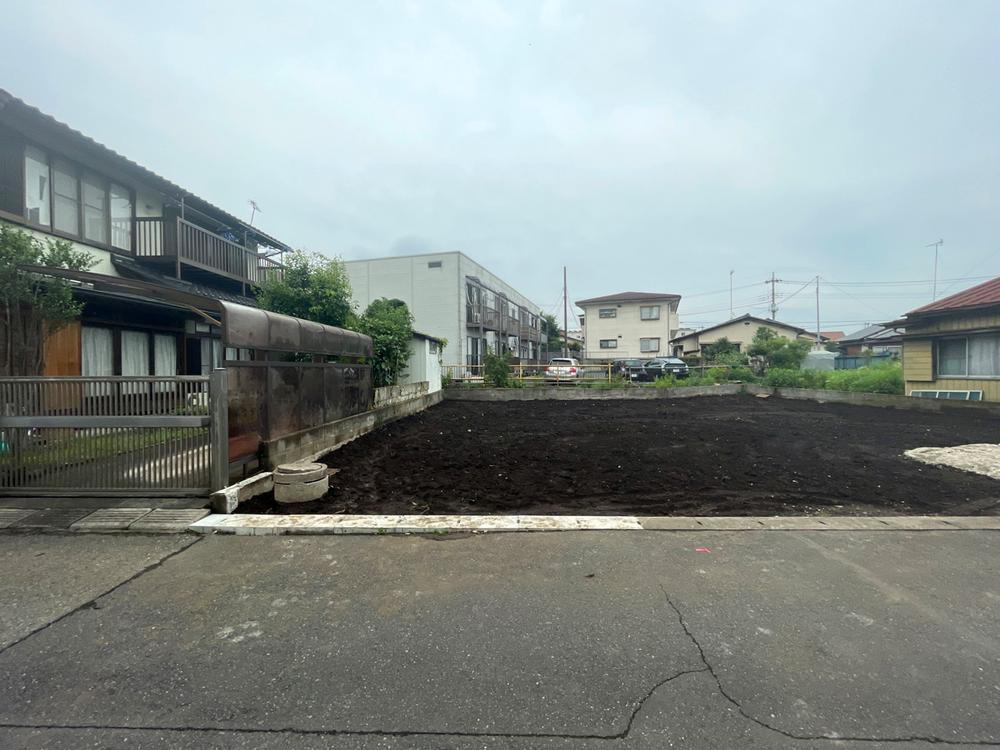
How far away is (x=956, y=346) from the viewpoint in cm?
1360

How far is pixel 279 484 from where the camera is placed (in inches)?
207

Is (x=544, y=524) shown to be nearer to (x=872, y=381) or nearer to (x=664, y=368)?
(x=872, y=381)

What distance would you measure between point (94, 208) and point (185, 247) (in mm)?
1795

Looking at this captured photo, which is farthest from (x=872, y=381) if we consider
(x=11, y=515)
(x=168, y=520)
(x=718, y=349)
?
(x=11, y=515)

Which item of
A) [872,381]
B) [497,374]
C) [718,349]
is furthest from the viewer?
[718,349]

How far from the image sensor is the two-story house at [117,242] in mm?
8258

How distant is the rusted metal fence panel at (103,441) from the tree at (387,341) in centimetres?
656

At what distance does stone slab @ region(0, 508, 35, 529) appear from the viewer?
4312 millimetres

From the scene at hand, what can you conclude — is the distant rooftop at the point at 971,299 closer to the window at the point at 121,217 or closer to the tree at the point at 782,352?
the tree at the point at 782,352

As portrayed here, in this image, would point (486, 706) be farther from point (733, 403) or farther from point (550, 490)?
point (733, 403)

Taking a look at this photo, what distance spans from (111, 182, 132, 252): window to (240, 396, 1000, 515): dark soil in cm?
780

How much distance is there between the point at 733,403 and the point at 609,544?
14.6 meters

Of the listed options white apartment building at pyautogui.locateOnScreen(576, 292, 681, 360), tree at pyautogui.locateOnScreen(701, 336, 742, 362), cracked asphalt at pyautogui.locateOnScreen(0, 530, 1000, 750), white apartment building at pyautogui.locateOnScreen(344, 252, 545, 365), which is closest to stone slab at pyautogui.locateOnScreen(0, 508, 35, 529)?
cracked asphalt at pyautogui.locateOnScreen(0, 530, 1000, 750)

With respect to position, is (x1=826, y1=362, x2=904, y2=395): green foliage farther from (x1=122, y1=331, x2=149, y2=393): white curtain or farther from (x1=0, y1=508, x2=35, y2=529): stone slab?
(x1=122, y1=331, x2=149, y2=393): white curtain
